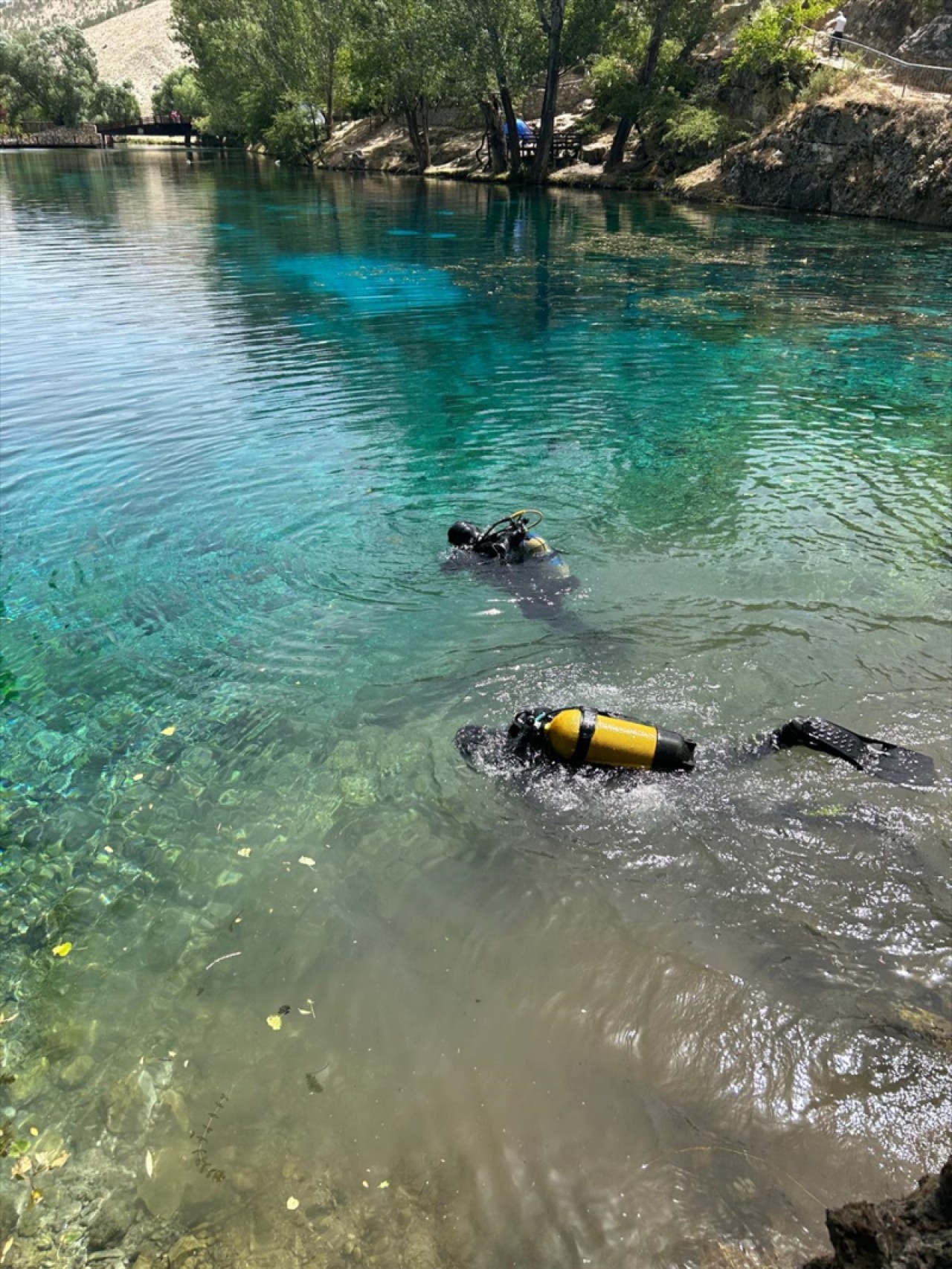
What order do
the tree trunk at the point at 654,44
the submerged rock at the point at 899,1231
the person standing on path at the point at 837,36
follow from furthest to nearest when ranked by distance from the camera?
the tree trunk at the point at 654,44 < the person standing on path at the point at 837,36 < the submerged rock at the point at 899,1231

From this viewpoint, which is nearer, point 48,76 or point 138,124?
point 48,76

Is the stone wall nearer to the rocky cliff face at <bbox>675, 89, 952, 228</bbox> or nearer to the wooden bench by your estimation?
the wooden bench

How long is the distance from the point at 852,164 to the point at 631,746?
4269 centimetres

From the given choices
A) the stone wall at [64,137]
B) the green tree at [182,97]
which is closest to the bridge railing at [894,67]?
the green tree at [182,97]

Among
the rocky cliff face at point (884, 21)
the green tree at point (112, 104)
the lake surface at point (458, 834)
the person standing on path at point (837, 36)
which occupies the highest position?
the green tree at point (112, 104)

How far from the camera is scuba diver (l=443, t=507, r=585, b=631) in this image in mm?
8727

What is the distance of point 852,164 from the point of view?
3662 centimetres

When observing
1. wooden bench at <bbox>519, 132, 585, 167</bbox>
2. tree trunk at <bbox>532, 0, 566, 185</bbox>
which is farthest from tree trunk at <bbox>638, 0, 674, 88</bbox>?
wooden bench at <bbox>519, 132, 585, 167</bbox>

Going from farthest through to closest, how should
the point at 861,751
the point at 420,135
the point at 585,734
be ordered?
the point at 420,135, the point at 861,751, the point at 585,734

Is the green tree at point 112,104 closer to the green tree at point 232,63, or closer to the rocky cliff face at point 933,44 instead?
the green tree at point 232,63

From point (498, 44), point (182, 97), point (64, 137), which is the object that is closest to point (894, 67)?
point (498, 44)

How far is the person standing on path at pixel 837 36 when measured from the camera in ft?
125

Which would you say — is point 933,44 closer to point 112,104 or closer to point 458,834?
point 458,834

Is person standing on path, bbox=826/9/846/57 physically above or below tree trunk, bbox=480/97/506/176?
above
